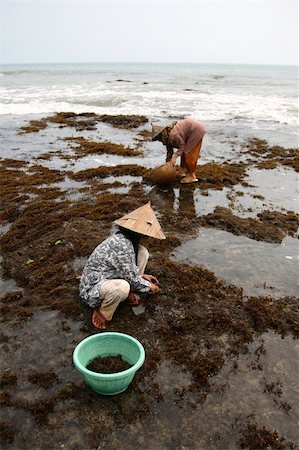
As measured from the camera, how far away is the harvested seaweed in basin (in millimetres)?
3672

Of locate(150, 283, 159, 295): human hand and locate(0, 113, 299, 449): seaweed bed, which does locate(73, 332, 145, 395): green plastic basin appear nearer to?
locate(0, 113, 299, 449): seaweed bed

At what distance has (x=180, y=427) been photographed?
327 centimetres

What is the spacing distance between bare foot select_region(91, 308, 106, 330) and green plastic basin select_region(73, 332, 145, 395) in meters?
0.54

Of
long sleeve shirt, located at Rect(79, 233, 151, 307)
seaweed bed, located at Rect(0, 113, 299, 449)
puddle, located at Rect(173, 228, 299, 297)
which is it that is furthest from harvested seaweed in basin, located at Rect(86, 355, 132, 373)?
puddle, located at Rect(173, 228, 299, 297)

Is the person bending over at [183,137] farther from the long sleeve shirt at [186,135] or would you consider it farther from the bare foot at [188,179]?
the bare foot at [188,179]

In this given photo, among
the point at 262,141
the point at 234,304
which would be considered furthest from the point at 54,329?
the point at 262,141

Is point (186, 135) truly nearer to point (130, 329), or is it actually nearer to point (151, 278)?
point (151, 278)

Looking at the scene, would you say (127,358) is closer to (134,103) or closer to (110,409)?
(110,409)

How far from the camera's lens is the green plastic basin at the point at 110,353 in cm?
324

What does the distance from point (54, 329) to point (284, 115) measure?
20.9 meters

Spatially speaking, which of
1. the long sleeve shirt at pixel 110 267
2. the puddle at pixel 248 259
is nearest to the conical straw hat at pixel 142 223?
the long sleeve shirt at pixel 110 267

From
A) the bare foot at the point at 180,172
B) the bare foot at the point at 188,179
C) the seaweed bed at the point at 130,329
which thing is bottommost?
the seaweed bed at the point at 130,329

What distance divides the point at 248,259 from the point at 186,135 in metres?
4.23

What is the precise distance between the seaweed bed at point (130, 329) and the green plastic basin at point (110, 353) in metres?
0.21
